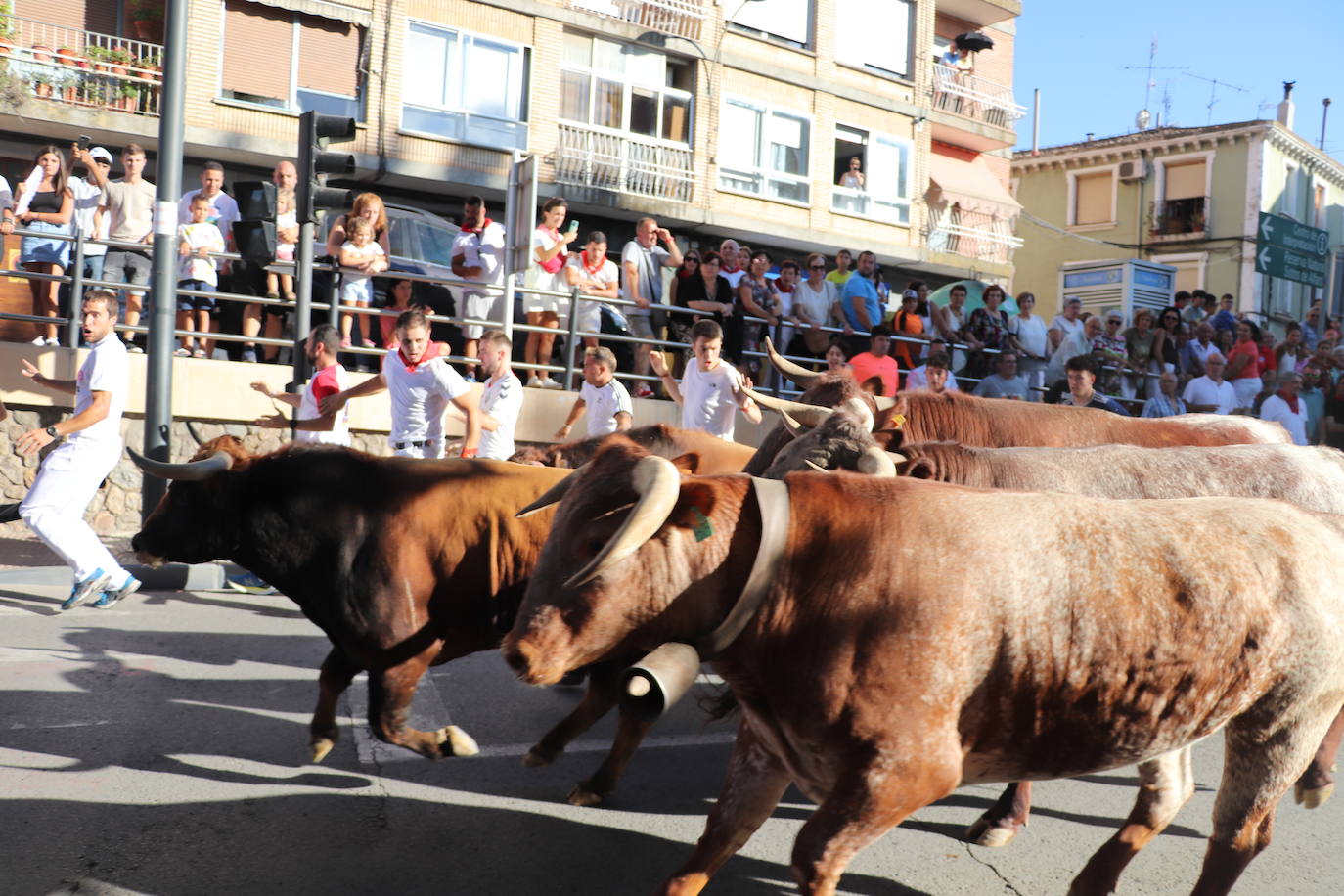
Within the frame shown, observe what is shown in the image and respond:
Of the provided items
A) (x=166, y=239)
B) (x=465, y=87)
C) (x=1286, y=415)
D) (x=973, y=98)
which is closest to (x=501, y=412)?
(x=166, y=239)

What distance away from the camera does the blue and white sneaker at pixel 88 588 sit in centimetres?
811

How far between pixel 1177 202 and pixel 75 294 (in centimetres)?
4024

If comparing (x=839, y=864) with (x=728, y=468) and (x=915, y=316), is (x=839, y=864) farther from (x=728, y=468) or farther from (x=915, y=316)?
(x=915, y=316)

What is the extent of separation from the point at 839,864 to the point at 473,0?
2206 centimetres

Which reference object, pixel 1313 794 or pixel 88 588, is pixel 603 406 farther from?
pixel 1313 794

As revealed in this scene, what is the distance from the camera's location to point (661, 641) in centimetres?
337

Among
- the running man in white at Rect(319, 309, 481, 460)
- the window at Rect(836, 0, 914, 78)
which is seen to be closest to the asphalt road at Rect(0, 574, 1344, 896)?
the running man in white at Rect(319, 309, 481, 460)

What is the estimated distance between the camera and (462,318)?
13328 mm

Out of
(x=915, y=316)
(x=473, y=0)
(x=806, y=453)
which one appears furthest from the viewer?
(x=473, y=0)

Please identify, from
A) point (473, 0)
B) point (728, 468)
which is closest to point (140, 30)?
point (473, 0)

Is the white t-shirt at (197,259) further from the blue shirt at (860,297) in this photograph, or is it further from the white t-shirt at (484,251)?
the blue shirt at (860,297)

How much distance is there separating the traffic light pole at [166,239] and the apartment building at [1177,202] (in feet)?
120

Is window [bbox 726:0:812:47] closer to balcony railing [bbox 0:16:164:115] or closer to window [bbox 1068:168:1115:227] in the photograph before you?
balcony railing [bbox 0:16:164:115]

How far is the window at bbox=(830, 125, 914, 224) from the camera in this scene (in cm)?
2850
